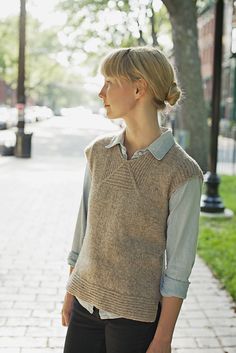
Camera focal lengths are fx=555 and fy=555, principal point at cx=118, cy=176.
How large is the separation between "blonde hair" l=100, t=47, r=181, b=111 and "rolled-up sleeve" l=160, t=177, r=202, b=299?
1.14ft

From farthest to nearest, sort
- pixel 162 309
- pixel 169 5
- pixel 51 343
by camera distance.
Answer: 1. pixel 169 5
2. pixel 51 343
3. pixel 162 309

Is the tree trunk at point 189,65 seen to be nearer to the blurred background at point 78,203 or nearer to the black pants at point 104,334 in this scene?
the blurred background at point 78,203

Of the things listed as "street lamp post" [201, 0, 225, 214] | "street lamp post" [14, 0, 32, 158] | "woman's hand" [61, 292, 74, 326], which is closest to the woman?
"woman's hand" [61, 292, 74, 326]

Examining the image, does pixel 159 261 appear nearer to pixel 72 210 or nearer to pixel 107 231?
pixel 107 231

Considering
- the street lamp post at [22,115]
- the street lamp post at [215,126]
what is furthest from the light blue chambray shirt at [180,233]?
the street lamp post at [22,115]

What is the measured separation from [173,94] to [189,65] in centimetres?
1265

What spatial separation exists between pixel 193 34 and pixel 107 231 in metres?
13.1

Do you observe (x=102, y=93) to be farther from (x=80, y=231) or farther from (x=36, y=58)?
(x=36, y=58)

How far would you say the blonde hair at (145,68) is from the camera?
1.91 meters

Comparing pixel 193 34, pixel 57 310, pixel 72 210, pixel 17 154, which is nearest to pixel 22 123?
pixel 17 154

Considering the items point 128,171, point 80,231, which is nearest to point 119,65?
point 128,171

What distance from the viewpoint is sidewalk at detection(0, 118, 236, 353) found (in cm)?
399

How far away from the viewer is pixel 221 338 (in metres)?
4.08

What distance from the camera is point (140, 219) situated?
1.95 m
